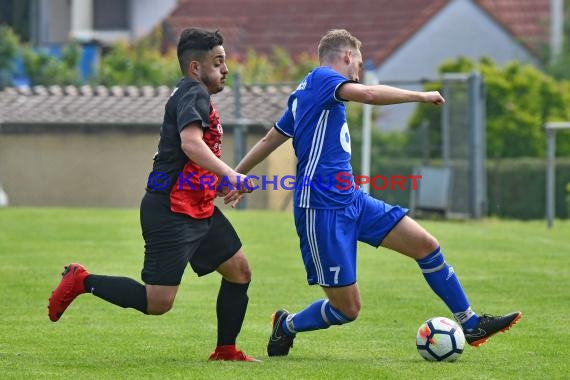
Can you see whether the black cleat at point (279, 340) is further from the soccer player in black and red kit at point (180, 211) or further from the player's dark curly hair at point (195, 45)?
the player's dark curly hair at point (195, 45)

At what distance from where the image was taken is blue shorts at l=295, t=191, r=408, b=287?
792cm

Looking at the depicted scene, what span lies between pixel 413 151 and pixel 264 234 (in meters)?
7.44

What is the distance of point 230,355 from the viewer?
8.01m

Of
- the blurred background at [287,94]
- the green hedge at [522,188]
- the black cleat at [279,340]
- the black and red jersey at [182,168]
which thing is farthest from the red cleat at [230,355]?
the green hedge at [522,188]

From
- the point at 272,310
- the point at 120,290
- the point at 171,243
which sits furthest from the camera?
the point at 272,310

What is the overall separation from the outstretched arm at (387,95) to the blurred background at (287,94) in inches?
532

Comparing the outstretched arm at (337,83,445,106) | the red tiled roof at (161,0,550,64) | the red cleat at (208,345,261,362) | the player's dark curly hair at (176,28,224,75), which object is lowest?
the red cleat at (208,345,261,362)

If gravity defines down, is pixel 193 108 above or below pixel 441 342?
above

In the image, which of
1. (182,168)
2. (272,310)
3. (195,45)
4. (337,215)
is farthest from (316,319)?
(272,310)

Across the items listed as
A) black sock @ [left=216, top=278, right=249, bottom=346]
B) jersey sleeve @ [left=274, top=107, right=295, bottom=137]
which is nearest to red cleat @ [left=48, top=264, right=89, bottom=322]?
black sock @ [left=216, top=278, right=249, bottom=346]

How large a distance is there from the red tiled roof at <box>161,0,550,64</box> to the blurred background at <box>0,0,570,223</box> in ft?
0.24

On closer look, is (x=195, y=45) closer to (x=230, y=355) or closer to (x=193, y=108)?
(x=193, y=108)

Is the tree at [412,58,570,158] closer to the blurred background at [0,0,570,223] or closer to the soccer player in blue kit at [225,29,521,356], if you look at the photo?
the blurred background at [0,0,570,223]

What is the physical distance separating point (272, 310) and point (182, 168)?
300 centimetres
